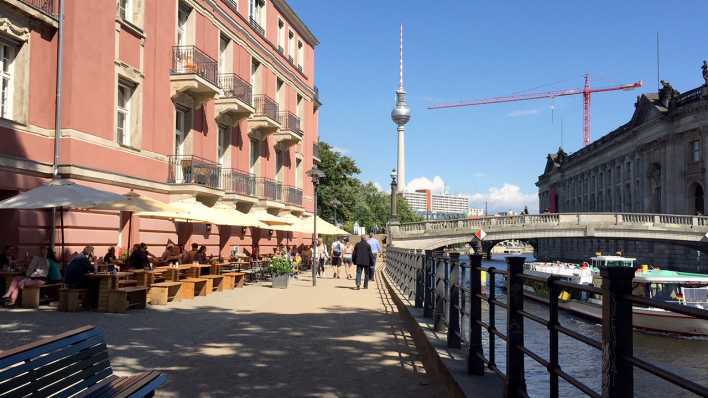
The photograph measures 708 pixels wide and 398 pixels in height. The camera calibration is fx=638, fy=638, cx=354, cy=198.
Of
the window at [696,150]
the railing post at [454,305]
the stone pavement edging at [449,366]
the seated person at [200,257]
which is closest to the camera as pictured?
the stone pavement edging at [449,366]

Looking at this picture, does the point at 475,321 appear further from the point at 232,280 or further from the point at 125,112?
the point at 125,112

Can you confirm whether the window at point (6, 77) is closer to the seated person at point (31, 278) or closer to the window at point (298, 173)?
the seated person at point (31, 278)

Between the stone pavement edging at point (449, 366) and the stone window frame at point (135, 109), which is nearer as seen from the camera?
the stone pavement edging at point (449, 366)

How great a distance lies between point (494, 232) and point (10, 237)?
1756 inches

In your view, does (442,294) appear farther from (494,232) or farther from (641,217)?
(641,217)

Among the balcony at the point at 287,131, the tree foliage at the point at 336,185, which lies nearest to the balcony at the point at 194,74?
the balcony at the point at 287,131

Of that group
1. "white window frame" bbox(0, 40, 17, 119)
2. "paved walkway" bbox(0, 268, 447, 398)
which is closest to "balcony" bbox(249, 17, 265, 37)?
"white window frame" bbox(0, 40, 17, 119)

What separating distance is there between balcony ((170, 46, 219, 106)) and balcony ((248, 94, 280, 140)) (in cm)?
513

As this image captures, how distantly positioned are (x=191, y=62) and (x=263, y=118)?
7355mm

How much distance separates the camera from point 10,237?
14773 mm

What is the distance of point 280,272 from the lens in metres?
20.6

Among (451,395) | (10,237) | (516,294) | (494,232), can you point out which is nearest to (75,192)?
(10,237)

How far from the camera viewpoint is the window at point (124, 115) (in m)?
19.0

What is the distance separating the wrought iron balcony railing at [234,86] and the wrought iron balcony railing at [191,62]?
189 cm
